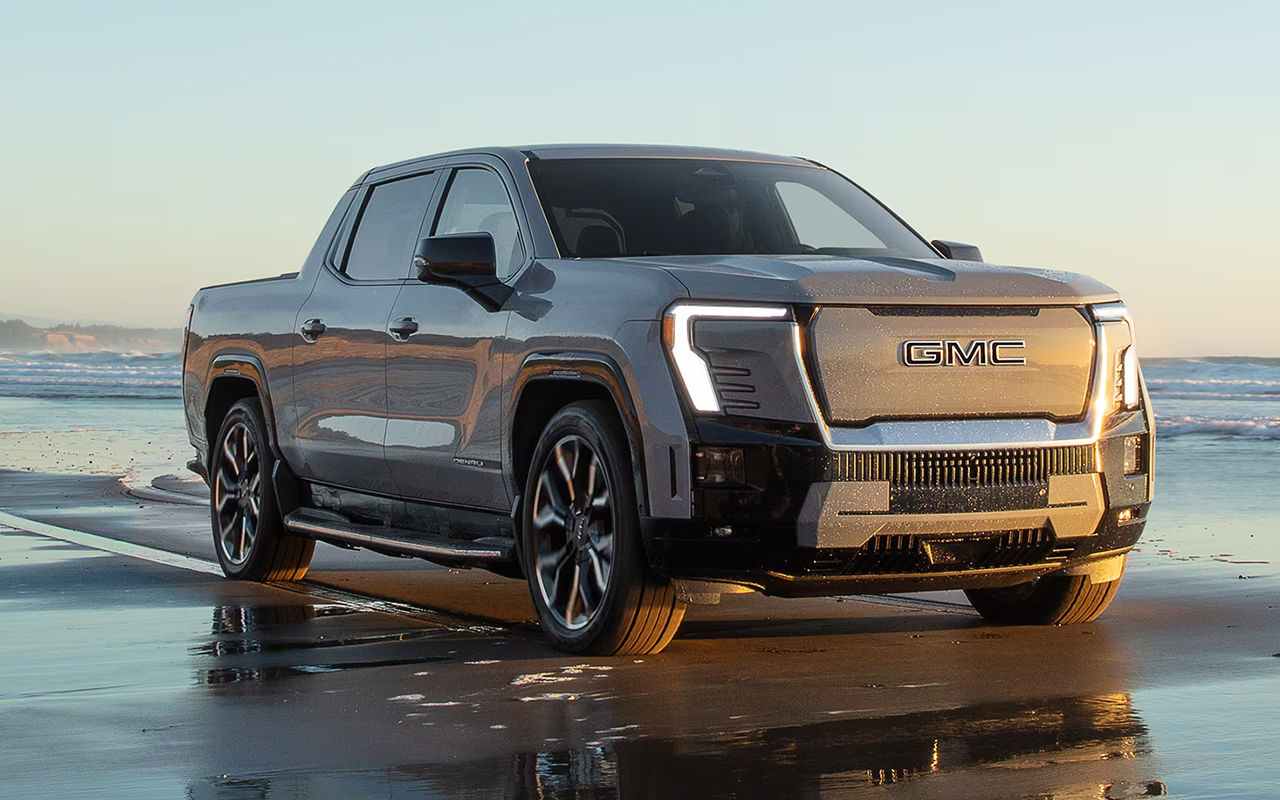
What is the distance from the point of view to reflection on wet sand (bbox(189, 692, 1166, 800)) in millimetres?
4832

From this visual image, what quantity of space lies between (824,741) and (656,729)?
50cm

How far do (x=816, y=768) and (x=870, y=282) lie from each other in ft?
7.04

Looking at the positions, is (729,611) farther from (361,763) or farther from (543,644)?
(361,763)

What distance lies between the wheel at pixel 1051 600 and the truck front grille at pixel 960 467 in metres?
0.94

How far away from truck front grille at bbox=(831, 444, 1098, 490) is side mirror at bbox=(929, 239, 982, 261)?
5.65ft

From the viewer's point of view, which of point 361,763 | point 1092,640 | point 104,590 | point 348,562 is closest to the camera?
point 361,763

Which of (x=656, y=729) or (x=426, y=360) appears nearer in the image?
(x=656, y=729)

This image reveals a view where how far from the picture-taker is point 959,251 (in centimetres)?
852

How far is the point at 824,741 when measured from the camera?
17.8 ft

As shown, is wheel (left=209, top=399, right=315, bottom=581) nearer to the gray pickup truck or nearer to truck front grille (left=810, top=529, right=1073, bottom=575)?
the gray pickup truck

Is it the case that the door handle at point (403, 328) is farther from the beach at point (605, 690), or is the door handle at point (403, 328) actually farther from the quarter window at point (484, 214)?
the beach at point (605, 690)

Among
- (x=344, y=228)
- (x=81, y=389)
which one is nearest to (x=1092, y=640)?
(x=344, y=228)

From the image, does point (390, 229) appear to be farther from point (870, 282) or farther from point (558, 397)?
point (870, 282)

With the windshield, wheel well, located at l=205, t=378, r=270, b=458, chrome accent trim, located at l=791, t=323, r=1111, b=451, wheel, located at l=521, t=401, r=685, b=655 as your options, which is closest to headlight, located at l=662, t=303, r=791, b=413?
chrome accent trim, located at l=791, t=323, r=1111, b=451
